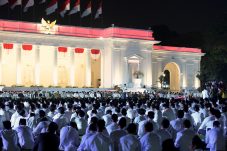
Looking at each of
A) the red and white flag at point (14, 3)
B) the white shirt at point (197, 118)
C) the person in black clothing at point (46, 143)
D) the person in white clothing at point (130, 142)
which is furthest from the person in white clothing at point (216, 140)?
the red and white flag at point (14, 3)

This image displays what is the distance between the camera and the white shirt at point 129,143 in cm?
1029

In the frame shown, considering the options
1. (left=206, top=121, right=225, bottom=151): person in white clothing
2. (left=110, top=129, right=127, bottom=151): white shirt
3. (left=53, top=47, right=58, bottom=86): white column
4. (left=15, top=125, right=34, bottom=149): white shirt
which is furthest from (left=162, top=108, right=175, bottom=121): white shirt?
(left=53, top=47, right=58, bottom=86): white column

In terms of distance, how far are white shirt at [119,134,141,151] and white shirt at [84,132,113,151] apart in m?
0.33

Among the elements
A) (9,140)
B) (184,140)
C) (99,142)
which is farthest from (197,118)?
(9,140)

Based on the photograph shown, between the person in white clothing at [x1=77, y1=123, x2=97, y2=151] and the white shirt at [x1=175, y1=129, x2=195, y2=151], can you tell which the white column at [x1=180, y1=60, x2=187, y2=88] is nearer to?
the white shirt at [x1=175, y1=129, x2=195, y2=151]

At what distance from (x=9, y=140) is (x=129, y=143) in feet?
9.96

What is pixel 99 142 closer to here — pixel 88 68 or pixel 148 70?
pixel 88 68

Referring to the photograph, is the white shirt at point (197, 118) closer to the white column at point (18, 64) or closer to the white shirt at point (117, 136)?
the white shirt at point (117, 136)

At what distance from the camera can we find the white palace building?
48656mm

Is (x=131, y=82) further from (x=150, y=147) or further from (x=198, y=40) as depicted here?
(x=150, y=147)

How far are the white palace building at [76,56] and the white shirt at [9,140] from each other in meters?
36.6

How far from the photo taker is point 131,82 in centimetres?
5309

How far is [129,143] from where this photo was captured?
33.8 ft

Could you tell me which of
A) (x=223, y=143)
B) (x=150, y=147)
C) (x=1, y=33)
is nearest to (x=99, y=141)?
(x=150, y=147)
